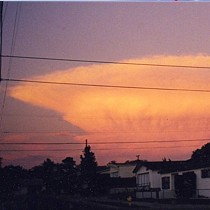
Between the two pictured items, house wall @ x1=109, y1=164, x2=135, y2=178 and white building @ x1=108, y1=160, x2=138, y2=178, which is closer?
house wall @ x1=109, y1=164, x2=135, y2=178

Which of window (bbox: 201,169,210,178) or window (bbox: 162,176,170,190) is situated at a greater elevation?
window (bbox: 201,169,210,178)

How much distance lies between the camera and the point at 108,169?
7162 centimetres

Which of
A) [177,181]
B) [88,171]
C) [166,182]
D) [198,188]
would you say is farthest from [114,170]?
[198,188]

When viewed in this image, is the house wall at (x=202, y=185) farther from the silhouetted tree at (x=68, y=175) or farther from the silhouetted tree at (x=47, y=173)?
the silhouetted tree at (x=47, y=173)

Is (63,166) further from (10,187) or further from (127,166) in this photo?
(10,187)

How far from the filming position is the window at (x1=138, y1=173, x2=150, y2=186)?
1719 inches

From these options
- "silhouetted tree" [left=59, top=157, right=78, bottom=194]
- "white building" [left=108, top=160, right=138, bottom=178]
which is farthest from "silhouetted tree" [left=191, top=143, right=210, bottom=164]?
"silhouetted tree" [left=59, top=157, right=78, bottom=194]

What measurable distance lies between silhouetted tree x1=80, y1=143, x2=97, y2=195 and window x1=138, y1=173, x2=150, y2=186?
556 cm

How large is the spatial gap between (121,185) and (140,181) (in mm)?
7916

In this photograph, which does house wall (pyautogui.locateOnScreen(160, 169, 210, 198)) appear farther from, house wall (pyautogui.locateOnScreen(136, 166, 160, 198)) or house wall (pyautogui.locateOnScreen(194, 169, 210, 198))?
house wall (pyautogui.locateOnScreen(136, 166, 160, 198))

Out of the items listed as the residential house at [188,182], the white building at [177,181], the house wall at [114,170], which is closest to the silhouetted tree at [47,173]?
the house wall at [114,170]

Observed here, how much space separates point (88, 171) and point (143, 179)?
286 inches

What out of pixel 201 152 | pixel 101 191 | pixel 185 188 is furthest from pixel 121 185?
pixel 201 152

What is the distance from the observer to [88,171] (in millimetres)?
48094
